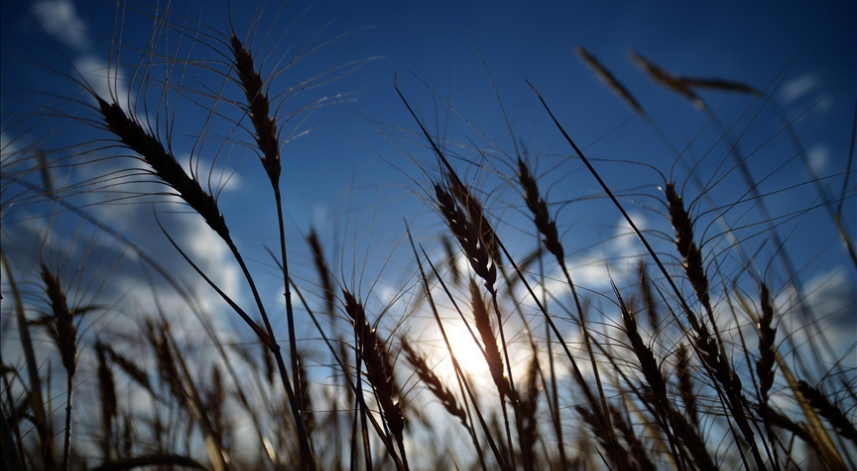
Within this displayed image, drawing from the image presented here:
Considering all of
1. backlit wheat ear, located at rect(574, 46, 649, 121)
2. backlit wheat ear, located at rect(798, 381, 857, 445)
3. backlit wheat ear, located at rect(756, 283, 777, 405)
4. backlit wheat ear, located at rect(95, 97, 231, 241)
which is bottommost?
backlit wheat ear, located at rect(798, 381, 857, 445)

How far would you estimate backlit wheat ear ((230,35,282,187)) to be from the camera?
4.99ft

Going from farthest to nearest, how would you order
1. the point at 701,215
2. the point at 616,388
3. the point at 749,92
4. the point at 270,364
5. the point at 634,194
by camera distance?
1. the point at 749,92
2. the point at 270,364
3. the point at 634,194
4. the point at 616,388
5. the point at 701,215

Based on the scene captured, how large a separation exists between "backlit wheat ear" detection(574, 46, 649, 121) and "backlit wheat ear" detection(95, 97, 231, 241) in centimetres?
326

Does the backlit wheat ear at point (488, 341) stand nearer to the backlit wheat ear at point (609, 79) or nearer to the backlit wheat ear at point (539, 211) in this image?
the backlit wheat ear at point (539, 211)

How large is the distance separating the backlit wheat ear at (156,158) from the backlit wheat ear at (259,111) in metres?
0.22

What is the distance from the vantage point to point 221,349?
2.09 meters

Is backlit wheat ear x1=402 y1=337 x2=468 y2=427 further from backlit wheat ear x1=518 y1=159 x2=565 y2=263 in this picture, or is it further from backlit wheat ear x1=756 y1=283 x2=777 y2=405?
backlit wheat ear x1=756 y1=283 x2=777 y2=405

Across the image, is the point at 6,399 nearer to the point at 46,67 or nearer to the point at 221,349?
the point at 221,349

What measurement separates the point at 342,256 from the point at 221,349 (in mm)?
890

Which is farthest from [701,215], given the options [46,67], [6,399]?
[6,399]

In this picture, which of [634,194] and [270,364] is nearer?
[634,194]

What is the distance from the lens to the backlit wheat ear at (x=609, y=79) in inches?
145

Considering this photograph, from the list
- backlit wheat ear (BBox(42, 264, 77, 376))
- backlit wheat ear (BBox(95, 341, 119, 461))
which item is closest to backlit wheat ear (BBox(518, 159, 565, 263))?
backlit wheat ear (BBox(42, 264, 77, 376))

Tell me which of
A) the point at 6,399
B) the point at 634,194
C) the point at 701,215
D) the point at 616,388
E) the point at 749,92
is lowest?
the point at 616,388
